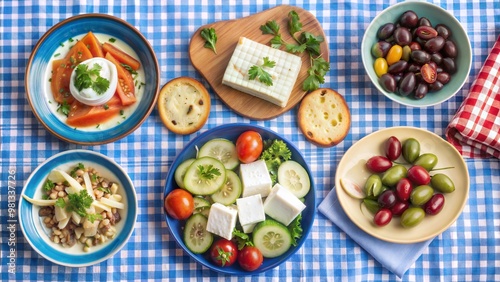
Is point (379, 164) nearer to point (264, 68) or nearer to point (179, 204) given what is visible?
point (264, 68)

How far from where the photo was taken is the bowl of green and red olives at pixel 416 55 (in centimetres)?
249

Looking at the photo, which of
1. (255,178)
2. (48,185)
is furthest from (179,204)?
(48,185)

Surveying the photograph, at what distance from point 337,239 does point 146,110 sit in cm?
103

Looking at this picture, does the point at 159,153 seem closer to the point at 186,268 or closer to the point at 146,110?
the point at 146,110

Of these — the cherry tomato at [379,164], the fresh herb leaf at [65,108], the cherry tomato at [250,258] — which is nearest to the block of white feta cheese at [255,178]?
the cherry tomato at [250,258]

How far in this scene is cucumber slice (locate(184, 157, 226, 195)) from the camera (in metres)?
2.47

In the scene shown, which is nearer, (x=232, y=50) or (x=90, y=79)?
(x=90, y=79)

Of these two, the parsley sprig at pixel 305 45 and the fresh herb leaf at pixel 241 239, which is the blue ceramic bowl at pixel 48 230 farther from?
the parsley sprig at pixel 305 45

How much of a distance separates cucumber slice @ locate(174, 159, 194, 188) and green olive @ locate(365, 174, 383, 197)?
775 millimetres

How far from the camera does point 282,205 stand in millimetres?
2457

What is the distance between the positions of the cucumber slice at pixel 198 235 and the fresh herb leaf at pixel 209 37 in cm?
75

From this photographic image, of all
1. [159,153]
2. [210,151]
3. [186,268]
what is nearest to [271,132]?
[210,151]

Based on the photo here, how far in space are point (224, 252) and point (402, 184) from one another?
0.81m

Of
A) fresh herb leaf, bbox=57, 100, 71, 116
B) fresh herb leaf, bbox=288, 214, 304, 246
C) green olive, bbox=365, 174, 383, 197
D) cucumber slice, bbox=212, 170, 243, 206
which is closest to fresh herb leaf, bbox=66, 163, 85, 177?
fresh herb leaf, bbox=57, 100, 71, 116
